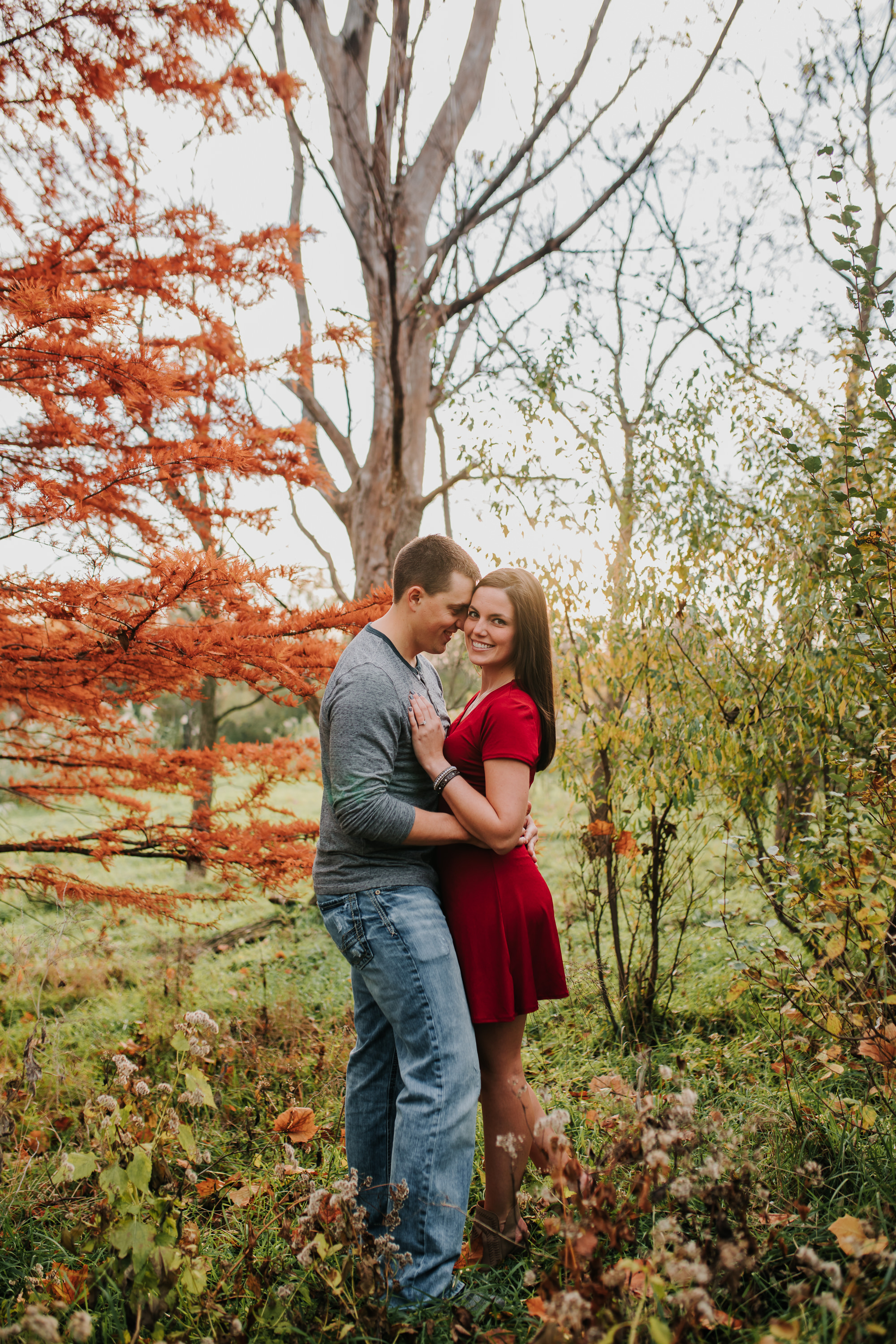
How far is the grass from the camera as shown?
1.85 metres

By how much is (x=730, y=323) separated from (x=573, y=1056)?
4.87 m

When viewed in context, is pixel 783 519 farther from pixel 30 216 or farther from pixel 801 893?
pixel 30 216

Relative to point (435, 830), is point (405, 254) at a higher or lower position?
higher

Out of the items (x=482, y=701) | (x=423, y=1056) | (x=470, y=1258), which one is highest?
(x=482, y=701)

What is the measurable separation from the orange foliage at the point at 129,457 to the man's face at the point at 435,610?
0.68 m

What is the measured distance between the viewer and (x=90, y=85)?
287 centimetres

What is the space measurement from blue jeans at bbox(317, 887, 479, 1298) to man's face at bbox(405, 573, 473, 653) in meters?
0.70

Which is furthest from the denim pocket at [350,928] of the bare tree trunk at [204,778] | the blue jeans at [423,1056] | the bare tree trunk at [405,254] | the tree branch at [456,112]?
the tree branch at [456,112]

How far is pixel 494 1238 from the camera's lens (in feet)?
6.98

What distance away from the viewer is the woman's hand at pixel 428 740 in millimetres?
2074

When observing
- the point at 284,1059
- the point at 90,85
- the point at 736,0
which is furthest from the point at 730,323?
the point at 284,1059

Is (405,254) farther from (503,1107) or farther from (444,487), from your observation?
(503,1107)

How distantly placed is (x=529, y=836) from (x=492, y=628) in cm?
64

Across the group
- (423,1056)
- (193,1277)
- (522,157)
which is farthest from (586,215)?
(193,1277)
